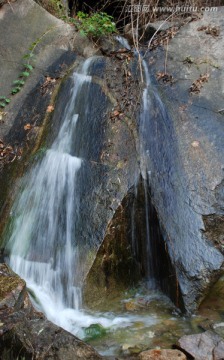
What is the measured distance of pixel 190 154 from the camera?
4.69 m

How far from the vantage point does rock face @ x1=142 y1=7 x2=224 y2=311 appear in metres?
4.00

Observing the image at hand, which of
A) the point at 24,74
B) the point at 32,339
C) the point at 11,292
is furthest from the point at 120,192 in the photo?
the point at 24,74

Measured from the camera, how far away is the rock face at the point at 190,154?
4000mm

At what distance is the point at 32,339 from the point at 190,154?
9.92 feet

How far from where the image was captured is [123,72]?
5.88 m

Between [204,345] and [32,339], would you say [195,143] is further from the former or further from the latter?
[32,339]

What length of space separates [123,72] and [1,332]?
14.5ft

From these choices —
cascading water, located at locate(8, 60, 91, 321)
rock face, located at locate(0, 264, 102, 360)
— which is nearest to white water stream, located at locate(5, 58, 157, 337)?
cascading water, located at locate(8, 60, 91, 321)

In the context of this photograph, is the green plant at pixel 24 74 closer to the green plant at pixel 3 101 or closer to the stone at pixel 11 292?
the green plant at pixel 3 101

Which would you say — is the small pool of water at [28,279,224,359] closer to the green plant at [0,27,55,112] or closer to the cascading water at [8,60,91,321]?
the cascading water at [8,60,91,321]

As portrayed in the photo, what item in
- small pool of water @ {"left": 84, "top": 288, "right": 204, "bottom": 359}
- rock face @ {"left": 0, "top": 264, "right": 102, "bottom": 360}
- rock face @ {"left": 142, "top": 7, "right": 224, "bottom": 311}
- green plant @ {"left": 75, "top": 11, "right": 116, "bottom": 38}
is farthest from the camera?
green plant @ {"left": 75, "top": 11, "right": 116, "bottom": 38}

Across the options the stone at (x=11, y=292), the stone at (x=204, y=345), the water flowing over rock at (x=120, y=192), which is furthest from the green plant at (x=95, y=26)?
the stone at (x=204, y=345)

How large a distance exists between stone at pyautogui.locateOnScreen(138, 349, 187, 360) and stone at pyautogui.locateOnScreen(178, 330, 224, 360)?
10cm

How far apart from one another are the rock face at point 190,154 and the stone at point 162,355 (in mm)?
916
